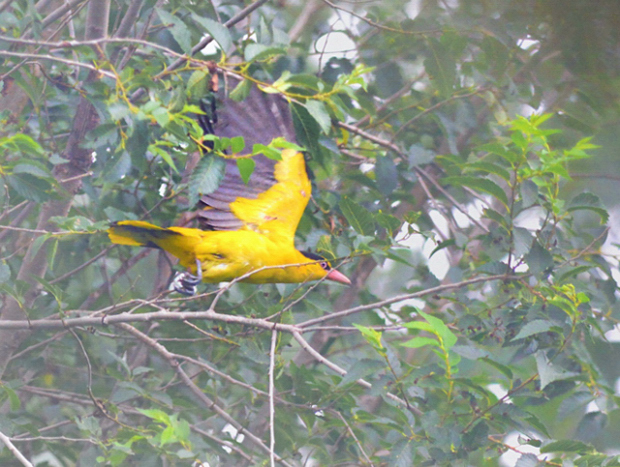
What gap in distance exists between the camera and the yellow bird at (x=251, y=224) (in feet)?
8.71

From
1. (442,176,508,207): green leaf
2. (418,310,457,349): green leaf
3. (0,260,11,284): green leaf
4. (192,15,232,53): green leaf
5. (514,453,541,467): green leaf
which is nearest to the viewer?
(418,310,457,349): green leaf

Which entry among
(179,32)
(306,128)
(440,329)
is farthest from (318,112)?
(440,329)

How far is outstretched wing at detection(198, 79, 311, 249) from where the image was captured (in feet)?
8.78

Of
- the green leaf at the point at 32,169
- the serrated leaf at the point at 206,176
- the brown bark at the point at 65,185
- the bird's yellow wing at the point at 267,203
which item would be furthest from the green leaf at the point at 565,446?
the brown bark at the point at 65,185

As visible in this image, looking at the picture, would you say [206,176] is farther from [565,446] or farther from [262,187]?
[565,446]

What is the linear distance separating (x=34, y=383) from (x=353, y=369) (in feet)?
5.90

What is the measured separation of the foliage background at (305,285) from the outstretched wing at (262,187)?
0.13m

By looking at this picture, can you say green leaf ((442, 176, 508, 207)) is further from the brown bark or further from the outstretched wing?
the brown bark

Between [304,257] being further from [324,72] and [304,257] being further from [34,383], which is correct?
[34,383]

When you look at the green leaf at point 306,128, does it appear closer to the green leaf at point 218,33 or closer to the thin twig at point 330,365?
the green leaf at point 218,33

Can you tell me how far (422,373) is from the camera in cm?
182

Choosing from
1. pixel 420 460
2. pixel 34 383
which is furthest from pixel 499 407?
pixel 34 383

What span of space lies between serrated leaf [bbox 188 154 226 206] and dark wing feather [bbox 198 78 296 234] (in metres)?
0.52

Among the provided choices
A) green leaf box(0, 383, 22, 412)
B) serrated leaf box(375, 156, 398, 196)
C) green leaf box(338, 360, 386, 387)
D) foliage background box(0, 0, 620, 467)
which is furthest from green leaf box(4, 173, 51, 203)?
serrated leaf box(375, 156, 398, 196)
